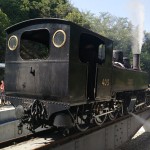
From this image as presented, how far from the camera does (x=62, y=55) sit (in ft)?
23.5

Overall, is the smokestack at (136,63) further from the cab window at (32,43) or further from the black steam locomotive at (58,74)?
the cab window at (32,43)

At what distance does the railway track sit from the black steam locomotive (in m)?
0.27

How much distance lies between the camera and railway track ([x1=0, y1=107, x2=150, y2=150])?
23.0 feet

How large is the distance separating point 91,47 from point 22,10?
30.1 metres

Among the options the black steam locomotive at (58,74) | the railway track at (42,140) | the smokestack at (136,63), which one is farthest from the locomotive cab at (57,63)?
the smokestack at (136,63)

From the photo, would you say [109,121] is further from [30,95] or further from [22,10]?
[22,10]

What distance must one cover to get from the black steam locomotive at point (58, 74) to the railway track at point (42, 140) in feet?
0.87

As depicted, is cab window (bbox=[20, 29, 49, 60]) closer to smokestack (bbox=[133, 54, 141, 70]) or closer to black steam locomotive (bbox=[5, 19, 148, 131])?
black steam locomotive (bbox=[5, 19, 148, 131])

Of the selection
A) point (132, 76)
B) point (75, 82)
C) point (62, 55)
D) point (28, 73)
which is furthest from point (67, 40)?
point (132, 76)

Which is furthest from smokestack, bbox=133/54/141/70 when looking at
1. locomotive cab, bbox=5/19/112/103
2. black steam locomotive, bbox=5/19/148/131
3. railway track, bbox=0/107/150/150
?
railway track, bbox=0/107/150/150

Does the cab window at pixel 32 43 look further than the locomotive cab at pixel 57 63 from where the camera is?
Yes

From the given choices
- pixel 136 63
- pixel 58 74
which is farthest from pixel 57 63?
pixel 136 63

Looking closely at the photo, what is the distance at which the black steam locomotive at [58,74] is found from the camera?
23.5ft

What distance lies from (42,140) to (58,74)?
179cm
